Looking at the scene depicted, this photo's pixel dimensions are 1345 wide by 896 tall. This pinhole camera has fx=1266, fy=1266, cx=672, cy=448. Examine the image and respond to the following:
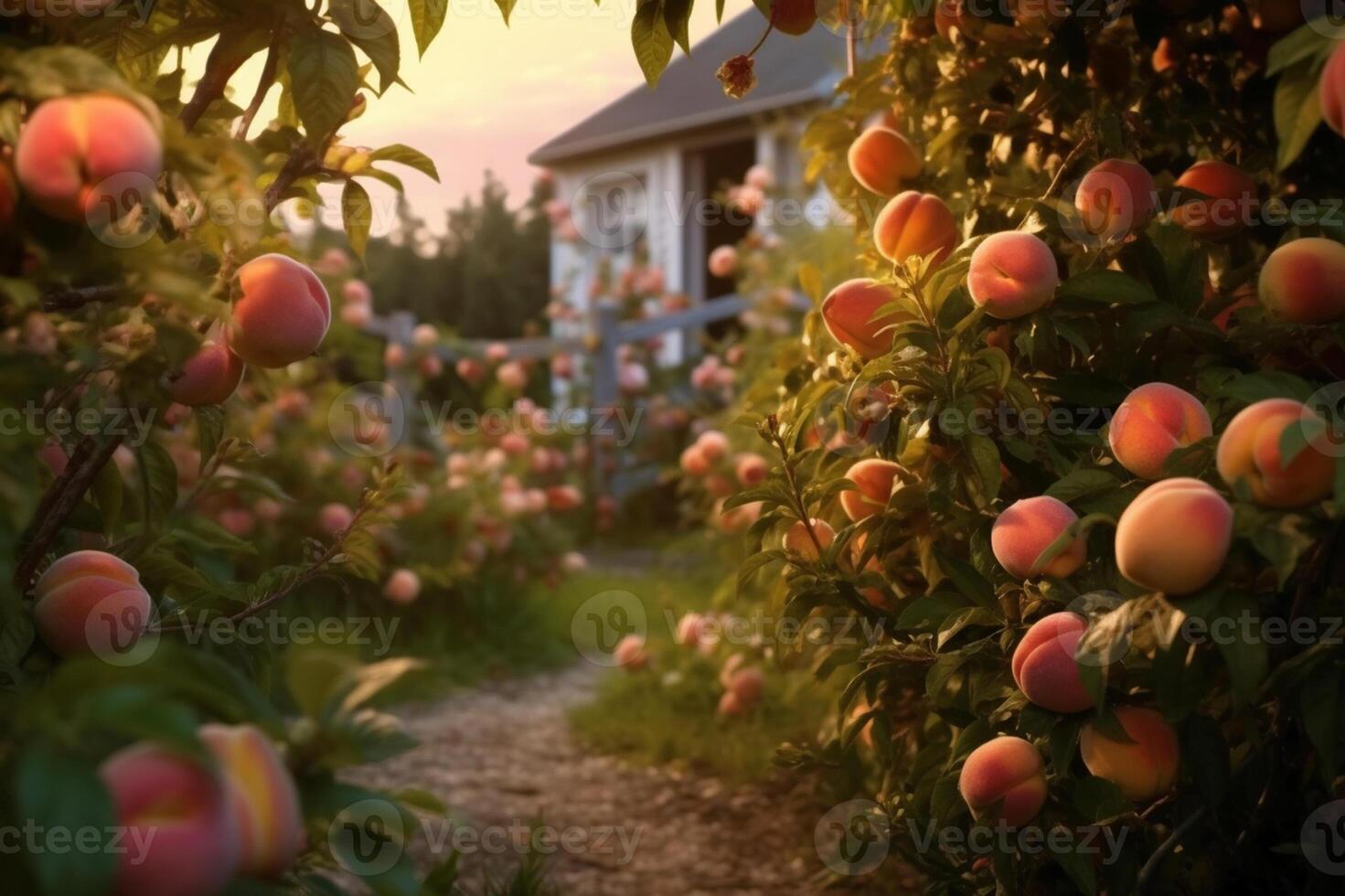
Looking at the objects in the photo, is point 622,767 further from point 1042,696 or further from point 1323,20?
point 1323,20

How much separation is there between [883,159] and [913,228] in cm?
23

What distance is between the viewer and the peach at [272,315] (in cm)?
112

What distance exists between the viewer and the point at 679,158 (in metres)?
12.4

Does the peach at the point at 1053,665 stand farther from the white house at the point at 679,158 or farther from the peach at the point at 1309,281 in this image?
the white house at the point at 679,158

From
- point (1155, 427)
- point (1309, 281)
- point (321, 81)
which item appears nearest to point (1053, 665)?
point (1155, 427)

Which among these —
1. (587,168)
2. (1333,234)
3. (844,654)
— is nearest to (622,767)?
(844,654)

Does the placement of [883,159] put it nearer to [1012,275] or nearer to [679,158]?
[1012,275]

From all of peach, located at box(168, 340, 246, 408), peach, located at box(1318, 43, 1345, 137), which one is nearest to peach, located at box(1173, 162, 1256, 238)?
A: peach, located at box(1318, 43, 1345, 137)

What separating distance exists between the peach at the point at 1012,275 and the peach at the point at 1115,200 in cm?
12

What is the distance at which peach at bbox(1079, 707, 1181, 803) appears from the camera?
3.98ft

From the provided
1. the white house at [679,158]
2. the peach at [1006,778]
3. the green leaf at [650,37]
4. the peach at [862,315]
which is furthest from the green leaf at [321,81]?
the white house at [679,158]

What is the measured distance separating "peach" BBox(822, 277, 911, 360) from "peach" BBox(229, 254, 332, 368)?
0.68m

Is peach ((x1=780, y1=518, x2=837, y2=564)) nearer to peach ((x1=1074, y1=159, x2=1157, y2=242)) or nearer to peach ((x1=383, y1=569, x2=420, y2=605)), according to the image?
peach ((x1=1074, y1=159, x2=1157, y2=242))

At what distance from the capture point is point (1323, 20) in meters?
1.05
